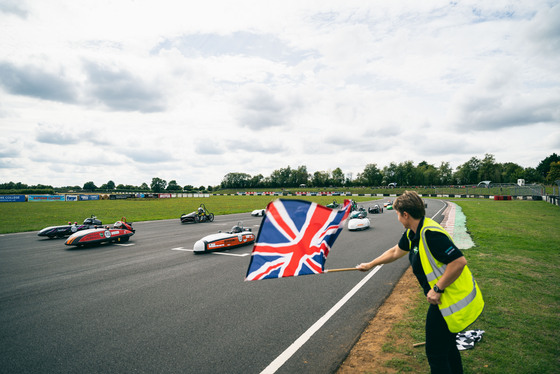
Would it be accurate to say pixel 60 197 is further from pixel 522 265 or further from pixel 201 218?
pixel 522 265

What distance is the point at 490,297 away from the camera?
5699 mm

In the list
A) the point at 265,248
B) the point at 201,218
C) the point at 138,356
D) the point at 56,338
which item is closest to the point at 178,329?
the point at 138,356

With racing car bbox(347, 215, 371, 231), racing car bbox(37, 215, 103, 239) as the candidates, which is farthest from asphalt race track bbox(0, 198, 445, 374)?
racing car bbox(347, 215, 371, 231)

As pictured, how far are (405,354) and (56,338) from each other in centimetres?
518

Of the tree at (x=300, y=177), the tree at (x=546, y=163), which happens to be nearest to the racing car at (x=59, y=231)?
the tree at (x=300, y=177)

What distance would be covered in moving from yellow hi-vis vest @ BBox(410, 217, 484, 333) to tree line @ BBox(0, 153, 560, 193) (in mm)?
Result: 112004

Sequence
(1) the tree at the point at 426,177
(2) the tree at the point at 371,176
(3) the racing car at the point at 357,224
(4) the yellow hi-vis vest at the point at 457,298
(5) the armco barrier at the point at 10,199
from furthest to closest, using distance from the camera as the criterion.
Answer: (2) the tree at the point at 371,176, (1) the tree at the point at 426,177, (5) the armco barrier at the point at 10,199, (3) the racing car at the point at 357,224, (4) the yellow hi-vis vest at the point at 457,298

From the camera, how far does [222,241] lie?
1092 centimetres

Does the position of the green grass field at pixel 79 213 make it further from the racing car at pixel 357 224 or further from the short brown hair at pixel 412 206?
the short brown hair at pixel 412 206

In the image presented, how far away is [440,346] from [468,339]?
1.93m

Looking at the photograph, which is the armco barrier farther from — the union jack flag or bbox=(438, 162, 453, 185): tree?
bbox=(438, 162, 453, 185): tree

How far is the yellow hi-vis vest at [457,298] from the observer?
257cm

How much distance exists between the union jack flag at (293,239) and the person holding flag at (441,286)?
0.97 metres

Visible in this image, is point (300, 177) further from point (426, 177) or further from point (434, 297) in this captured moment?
point (434, 297)
